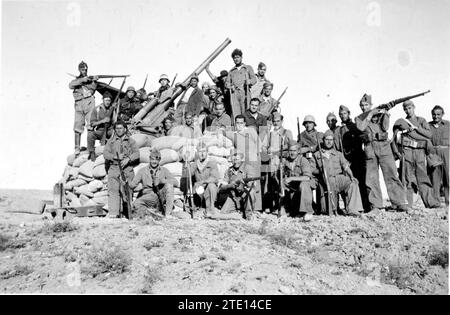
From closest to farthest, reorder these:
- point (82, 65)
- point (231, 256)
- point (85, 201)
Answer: point (231, 256) → point (85, 201) → point (82, 65)

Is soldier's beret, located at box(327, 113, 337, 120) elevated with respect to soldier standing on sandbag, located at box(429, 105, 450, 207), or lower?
elevated

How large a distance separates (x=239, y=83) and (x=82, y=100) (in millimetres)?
3533

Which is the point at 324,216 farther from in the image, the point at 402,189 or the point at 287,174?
the point at 402,189

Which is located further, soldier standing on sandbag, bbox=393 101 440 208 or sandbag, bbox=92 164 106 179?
sandbag, bbox=92 164 106 179


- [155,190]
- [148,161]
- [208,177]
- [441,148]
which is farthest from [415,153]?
[148,161]

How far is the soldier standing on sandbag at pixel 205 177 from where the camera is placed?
7934 mm

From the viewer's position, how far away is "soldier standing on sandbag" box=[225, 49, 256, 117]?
1034cm

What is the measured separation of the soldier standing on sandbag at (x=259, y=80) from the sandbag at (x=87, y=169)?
3979 mm

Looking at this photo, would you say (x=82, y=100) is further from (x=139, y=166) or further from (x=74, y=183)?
(x=139, y=166)

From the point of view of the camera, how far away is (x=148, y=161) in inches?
340

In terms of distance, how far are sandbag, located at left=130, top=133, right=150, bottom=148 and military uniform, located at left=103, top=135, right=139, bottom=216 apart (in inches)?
8.2

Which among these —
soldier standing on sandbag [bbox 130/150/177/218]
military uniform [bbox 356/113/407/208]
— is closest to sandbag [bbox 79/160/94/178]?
soldier standing on sandbag [bbox 130/150/177/218]

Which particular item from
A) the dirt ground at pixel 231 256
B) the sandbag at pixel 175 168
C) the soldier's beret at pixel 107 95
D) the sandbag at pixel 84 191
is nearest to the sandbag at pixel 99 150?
the sandbag at pixel 84 191

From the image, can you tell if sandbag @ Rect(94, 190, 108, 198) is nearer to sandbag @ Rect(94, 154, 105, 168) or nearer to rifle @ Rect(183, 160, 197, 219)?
sandbag @ Rect(94, 154, 105, 168)
